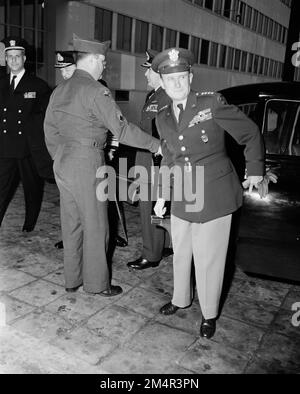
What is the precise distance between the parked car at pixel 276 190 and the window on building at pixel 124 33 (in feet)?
42.0

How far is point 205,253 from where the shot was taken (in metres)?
2.66

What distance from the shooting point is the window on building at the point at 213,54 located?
22.1 meters

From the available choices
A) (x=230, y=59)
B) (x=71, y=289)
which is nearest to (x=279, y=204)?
(x=71, y=289)

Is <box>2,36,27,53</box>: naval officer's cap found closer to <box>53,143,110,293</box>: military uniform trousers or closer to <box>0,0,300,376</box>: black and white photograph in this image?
<box>0,0,300,376</box>: black and white photograph

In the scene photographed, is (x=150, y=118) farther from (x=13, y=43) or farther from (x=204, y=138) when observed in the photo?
(x=13, y=43)

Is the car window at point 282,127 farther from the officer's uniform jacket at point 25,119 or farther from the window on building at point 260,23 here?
the window on building at point 260,23

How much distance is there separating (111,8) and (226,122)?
13040mm

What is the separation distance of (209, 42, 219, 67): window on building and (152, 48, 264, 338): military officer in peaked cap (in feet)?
68.7

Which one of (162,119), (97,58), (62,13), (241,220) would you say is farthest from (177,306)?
(62,13)

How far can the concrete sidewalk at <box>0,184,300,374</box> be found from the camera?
8.09 feet

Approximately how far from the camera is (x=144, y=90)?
16484 mm

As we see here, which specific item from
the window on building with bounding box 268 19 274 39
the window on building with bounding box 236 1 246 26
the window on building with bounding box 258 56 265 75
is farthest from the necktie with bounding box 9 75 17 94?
the window on building with bounding box 268 19 274 39

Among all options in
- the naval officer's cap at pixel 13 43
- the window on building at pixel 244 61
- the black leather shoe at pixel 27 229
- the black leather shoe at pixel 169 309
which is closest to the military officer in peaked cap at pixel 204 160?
the black leather shoe at pixel 169 309

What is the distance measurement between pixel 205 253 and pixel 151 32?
15.8 meters
